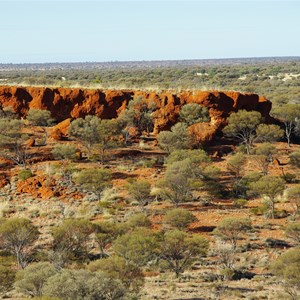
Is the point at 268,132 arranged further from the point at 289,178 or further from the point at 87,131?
the point at 87,131

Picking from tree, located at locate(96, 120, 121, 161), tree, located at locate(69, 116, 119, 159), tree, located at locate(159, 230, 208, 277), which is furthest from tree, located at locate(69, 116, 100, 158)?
tree, located at locate(159, 230, 208, 277)

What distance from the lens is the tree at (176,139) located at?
1470 inches

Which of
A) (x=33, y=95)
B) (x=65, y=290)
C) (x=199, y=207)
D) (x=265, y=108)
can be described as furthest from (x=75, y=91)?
(x=65, y=290)

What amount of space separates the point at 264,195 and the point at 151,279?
482 inches

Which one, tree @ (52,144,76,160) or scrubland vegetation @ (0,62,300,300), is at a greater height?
tree @ (52,144,76,160)

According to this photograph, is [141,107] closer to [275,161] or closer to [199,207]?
[275,161]

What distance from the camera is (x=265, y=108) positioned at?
4309 cm

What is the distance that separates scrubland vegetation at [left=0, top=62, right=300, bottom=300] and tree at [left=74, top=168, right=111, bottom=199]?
0.07 metres

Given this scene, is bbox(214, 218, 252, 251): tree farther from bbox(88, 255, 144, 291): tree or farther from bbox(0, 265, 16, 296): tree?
bbox(0, 265, 16, 296): tree

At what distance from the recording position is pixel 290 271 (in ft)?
59.5

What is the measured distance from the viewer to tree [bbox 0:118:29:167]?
35.8 meters

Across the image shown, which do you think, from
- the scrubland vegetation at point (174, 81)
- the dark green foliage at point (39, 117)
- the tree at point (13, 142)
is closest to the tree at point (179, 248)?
the tree at point (13, 142)

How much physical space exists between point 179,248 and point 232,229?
3.50m

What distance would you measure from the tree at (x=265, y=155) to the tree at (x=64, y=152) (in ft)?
42.2
